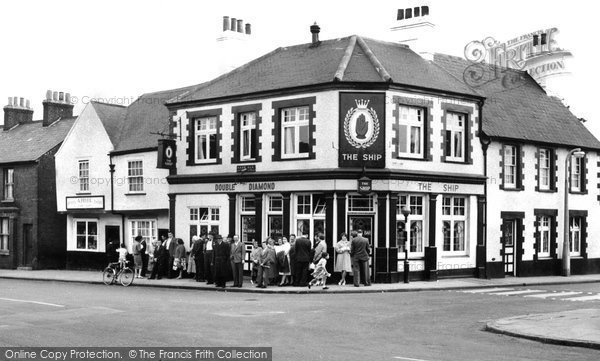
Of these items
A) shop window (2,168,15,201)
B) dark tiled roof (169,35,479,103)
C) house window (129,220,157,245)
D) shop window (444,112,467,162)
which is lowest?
house window (129,220,157,245)

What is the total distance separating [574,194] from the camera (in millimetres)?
35156

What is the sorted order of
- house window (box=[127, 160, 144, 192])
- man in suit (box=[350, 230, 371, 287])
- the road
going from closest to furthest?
the road → man in suit (box=[350, 230, 371, 287]) → house window (box=[127, 160, 144, 192])

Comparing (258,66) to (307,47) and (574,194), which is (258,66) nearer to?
(307,47)

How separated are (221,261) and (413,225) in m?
7.22

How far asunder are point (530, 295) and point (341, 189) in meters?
7.11

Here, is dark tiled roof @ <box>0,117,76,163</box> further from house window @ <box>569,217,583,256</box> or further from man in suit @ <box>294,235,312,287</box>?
house window @ <box>569,217,583,256</box>

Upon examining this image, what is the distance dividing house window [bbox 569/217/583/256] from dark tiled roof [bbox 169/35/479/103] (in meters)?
9.26

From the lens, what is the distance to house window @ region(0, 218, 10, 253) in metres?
40.0

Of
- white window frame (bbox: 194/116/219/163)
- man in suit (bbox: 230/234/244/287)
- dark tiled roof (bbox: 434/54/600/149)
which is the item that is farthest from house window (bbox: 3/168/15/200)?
dark tiled roof (bbox: 434/54/600/149)

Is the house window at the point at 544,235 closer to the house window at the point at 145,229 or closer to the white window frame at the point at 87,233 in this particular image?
the house window at the point at 145,229

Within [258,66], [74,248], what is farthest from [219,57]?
[74,248]

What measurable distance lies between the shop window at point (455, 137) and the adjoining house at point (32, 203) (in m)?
20.1

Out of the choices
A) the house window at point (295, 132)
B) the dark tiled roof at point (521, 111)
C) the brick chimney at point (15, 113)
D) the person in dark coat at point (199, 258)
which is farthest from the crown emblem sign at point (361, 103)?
the brick chimney at point (15, 113)

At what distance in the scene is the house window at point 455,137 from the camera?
2941cm
